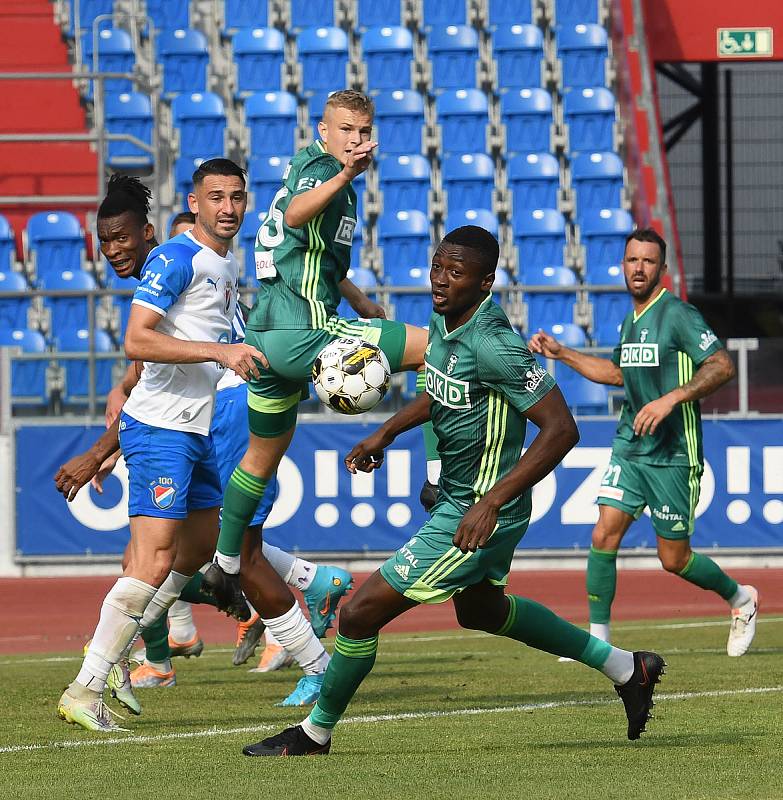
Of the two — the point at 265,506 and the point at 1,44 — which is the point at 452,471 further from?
the point at 1,44

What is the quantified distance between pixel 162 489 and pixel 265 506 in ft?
4.34

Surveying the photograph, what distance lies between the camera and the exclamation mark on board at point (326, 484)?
14383mm

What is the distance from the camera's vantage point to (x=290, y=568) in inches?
312

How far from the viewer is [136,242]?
6.80 meters

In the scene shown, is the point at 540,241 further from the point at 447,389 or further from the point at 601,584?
the point at 447,389

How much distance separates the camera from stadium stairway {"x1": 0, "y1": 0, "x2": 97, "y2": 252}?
20.2 metres

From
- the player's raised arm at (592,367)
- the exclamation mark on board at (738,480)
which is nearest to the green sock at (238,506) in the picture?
the player's raised arm at (592,367)

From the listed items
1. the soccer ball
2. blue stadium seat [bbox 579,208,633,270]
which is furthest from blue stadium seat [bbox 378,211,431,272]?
the soccer ball

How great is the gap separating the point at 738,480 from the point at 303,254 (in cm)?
839

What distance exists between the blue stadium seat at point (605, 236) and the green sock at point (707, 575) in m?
10.1

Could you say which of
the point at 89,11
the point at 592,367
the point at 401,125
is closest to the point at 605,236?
the point at 401,125

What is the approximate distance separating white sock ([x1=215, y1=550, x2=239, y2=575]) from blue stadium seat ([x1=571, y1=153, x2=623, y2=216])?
13413 mm

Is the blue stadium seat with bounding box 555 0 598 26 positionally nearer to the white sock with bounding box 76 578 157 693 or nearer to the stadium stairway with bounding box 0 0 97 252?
the stadium stairway with bounding box 0 0 97 252

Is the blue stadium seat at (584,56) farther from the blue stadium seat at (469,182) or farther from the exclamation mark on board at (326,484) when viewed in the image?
the exclamation mark on board at (326,484)
